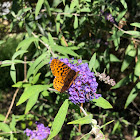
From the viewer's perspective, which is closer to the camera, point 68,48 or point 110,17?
point 68,48

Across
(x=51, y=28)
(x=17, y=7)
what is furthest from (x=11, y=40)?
(x=17, y=7)

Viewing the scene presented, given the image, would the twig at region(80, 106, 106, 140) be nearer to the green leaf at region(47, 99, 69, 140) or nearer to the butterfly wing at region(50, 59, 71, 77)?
the green leaf at region(47, 99, 69, 140)

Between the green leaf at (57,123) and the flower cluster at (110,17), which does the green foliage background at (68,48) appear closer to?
the flower cluster at (110,17)

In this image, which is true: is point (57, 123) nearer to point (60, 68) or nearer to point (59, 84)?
point (59, 84)

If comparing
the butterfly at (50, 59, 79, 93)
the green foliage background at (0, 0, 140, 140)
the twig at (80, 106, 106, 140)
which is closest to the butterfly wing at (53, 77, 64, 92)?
the butterfly at (50, 59, 79, 93)

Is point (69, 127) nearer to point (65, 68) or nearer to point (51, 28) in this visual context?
point (51, 28)

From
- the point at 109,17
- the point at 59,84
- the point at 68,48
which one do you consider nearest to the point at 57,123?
the point at 59,84
